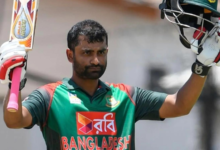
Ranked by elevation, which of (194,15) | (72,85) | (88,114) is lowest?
(88,114)

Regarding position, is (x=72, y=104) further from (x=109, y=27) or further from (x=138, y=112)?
(x=109, y=27)

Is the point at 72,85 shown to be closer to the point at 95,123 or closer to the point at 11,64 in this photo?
the point at 95,123

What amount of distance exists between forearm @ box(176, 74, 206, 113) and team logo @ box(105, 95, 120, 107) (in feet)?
0.94

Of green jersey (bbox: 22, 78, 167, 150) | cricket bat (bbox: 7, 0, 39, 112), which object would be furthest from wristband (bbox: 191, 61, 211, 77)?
cricket bat (bbox: 7, 0, 39, 112)

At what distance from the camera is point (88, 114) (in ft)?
6.89

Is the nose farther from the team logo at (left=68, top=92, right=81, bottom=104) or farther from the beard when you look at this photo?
the team logo at (left=68, top=92, right=81, bottom=104)

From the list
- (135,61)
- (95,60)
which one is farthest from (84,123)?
(135,61)

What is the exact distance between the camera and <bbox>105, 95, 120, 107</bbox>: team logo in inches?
84.9

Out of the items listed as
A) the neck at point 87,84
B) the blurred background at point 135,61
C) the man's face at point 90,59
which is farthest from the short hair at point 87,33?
the blurred background at point 135,61

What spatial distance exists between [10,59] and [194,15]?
78 cm

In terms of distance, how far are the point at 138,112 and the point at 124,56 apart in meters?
1.27

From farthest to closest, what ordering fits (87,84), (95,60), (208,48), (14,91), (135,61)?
(135,61), (87,84), (95,60), (208,48), (14,91)

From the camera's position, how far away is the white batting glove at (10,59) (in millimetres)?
1863

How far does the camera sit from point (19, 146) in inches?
123
